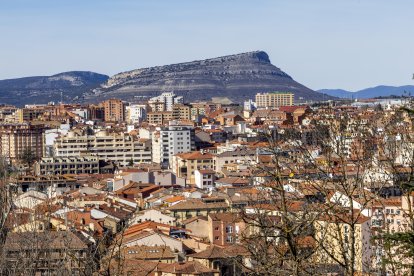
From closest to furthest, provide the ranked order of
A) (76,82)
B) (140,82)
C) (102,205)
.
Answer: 1. (102,205)
2. (140,82)
3. (76,82)

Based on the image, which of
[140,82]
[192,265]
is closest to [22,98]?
[140,82]

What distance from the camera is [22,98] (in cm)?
15262

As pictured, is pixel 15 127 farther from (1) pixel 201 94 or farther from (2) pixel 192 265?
(1) pixel 201 94

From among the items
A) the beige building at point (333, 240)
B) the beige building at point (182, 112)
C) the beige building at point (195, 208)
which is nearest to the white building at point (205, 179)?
the beige building at point (195, 208)

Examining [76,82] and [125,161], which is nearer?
[125,161]

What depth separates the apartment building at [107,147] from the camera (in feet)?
178

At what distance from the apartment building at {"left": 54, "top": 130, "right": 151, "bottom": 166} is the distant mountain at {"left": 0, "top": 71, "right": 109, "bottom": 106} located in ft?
298

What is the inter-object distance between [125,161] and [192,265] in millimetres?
35880

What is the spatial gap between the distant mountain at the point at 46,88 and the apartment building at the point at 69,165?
9664cm

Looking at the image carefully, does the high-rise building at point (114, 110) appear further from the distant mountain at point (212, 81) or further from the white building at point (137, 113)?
the distant mountain at point (212, 81)

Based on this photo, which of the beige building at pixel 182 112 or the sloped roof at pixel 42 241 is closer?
the sloped roof at pixel 42 241

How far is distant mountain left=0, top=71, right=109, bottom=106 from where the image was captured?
150m

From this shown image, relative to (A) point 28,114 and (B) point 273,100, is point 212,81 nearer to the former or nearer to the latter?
(B) point 273,100

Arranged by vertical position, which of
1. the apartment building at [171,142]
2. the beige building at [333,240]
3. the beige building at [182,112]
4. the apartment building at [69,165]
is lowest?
the apartment building at [69,165]
